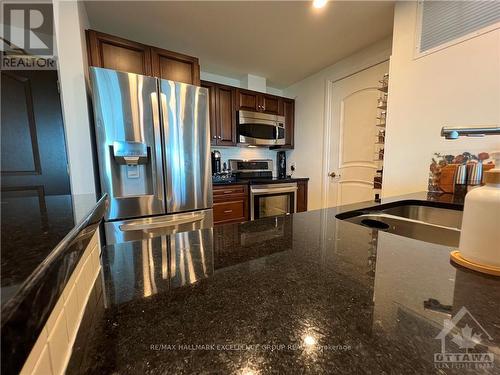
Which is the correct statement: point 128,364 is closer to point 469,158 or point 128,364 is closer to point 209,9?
point 469,158

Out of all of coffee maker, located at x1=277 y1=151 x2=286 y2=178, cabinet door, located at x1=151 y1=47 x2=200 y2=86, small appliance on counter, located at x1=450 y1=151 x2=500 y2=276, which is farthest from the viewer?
coffee maker, located at x1=277 y1=151 x2=286 y2=178

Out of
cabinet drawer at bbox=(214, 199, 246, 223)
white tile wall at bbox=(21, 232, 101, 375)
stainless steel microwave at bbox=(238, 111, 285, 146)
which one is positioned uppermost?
stainless steel microwave at bbox=(238, 111, 285, 146)

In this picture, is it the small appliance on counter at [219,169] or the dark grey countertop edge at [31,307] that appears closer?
the dark grey countertop edge at [31,307]

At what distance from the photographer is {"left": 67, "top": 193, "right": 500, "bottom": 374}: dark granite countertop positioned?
9.3 inches

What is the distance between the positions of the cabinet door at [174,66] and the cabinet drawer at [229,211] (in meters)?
1.26

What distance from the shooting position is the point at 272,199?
2.74 m

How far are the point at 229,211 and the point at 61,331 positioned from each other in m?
2.19

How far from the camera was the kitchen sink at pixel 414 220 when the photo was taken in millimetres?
837

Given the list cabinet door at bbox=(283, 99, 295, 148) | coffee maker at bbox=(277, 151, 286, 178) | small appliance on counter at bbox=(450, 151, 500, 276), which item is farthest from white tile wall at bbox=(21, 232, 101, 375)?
coffee maker at bbox=(277, 151, 286, 178)

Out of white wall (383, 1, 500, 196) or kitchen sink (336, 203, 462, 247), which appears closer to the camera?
kitchen sink (336, 203, 462, 247)

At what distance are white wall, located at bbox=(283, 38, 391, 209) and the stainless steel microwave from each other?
30 centimetres

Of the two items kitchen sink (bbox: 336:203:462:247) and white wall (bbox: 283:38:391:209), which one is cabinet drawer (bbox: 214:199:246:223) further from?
kitchen sink (bbox: 336:203:462:247)

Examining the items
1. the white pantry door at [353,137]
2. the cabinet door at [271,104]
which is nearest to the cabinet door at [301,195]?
the white pantry door at [353,137]

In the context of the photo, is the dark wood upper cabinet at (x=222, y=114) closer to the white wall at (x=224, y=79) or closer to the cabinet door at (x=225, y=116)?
the cabinet door at (x=225, y=116)
